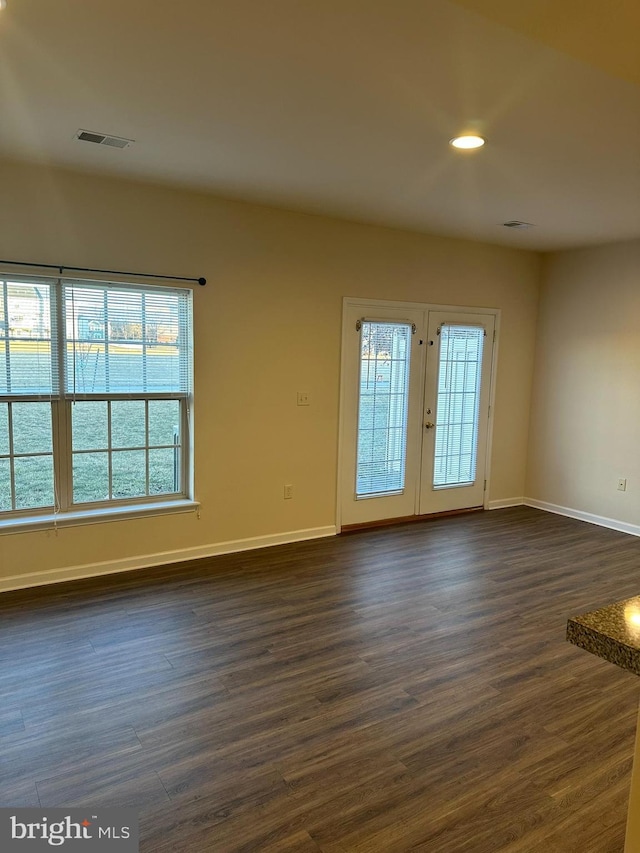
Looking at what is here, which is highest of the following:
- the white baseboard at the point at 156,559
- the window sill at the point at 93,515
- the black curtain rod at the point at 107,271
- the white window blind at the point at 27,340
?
the black curtain rod at the point at 107,271

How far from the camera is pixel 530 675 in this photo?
2.82m

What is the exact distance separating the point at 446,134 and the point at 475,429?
3445 mm

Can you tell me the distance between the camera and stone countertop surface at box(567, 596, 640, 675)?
41.4 inches

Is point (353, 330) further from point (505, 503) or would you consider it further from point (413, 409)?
point (505, 503)

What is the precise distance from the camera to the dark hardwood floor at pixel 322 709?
193 centimetres

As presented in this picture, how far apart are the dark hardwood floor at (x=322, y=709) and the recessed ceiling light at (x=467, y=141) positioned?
102 inches

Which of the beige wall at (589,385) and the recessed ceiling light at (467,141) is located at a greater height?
the recessed ceiling light at (467,141)

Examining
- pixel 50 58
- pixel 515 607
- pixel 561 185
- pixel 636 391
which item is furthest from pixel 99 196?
pixel 636 391

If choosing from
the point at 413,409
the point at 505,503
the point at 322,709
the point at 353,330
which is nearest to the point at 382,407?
the point at 413,409

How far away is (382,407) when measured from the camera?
5066 mm

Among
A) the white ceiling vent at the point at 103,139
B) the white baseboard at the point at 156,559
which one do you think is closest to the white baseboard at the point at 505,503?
the white baseboard at the point at 156,559

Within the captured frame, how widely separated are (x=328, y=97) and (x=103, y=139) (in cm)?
130

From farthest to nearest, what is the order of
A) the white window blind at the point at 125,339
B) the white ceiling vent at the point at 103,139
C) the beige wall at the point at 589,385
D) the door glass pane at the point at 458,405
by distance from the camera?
the door glass pane at the point at 458,405 → the beige wall at the point at 589,385 → the white window blind at the point at 125,339 → the white ceiling vent at the point at 103,139

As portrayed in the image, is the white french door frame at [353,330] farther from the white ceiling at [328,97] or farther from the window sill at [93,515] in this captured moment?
the window sill at [93,515]
